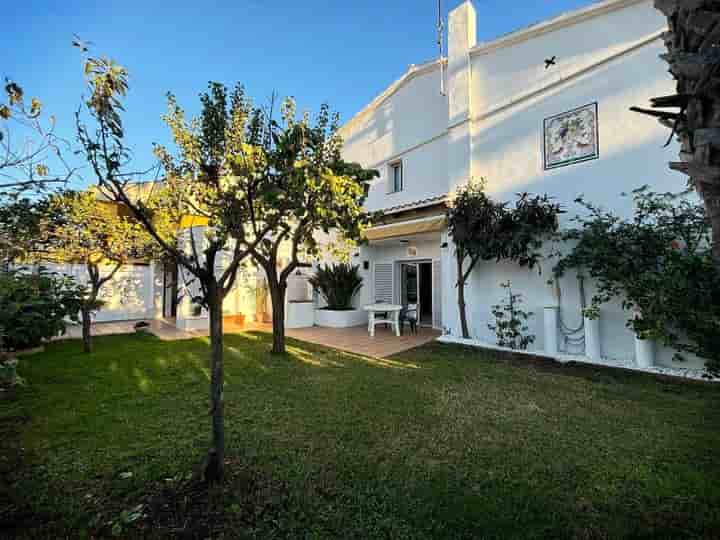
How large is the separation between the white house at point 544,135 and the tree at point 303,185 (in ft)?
20.6

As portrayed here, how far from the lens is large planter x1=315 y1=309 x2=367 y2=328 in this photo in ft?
61.3

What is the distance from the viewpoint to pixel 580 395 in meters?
7.88

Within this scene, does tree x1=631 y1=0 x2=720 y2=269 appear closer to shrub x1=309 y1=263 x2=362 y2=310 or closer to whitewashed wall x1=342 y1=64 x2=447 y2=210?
whitewashed wall x1=342 y1=64 x2=447 y2=210

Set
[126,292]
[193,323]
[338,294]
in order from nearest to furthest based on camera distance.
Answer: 1. [193,323]
2. [338,294]
3. [126,292]

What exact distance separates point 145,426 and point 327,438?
327 centimetres

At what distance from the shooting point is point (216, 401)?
4.23 meters

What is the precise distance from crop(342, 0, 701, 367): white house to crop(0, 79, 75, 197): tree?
12.5 metres

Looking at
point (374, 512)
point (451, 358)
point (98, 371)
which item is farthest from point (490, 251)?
point (98, 371)

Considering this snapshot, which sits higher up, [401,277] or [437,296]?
[401,277]

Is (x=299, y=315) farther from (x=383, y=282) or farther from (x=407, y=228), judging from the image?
(x=407, y=228)

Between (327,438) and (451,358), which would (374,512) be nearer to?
(327,438)

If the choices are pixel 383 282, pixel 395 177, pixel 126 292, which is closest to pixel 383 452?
pixel 383 282

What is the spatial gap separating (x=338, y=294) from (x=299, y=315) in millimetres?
2501

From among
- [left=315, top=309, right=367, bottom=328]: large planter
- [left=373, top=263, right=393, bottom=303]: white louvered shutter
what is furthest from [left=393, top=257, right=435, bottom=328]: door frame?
[left=315, top=309, right=367, bottom=328]: large planter
